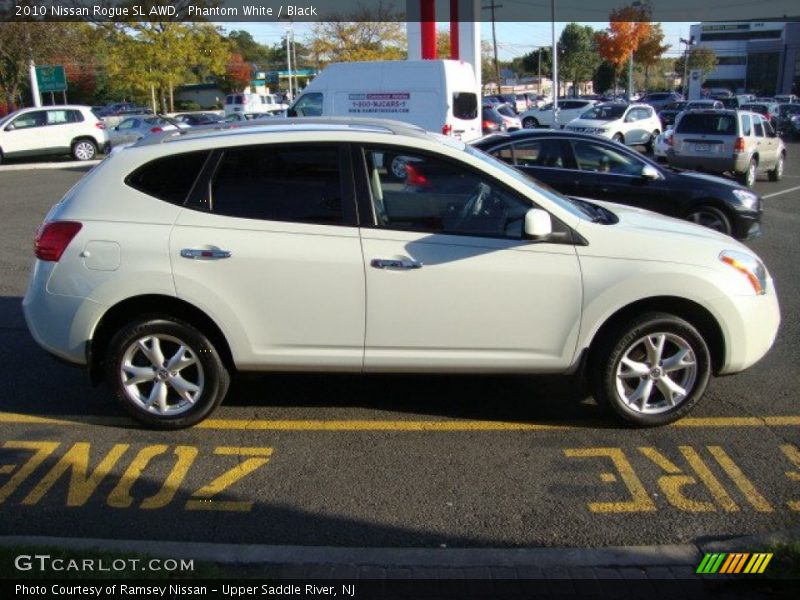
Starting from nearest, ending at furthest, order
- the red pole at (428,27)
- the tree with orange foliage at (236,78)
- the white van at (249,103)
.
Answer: the red pole at (428,27)
the white van at (249,103)
the tree with orange foliage at (236,78)

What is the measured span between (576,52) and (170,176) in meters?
79.7

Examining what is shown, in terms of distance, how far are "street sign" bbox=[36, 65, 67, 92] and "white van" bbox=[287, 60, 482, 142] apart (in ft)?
59.3

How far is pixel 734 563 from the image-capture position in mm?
3186

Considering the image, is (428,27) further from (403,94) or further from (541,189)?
(541,189)

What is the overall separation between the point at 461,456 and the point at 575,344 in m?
0.91

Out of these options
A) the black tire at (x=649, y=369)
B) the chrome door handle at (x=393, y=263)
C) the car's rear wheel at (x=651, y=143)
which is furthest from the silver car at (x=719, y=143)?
the chrome door handle at (x=393, y=263)

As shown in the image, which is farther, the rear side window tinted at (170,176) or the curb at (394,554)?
the rear side window tinted at (170,176)

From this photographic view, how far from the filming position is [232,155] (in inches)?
175

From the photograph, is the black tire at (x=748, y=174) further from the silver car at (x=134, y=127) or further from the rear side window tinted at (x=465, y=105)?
the silver car at (x=134, y=127)

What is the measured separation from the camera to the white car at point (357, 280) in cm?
428

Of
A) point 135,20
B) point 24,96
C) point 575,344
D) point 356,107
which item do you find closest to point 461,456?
point 575,344

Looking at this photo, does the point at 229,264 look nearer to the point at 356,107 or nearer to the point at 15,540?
the point at 15,540

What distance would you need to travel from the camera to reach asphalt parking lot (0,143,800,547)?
3553 mm

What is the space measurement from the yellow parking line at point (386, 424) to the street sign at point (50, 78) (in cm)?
3015
